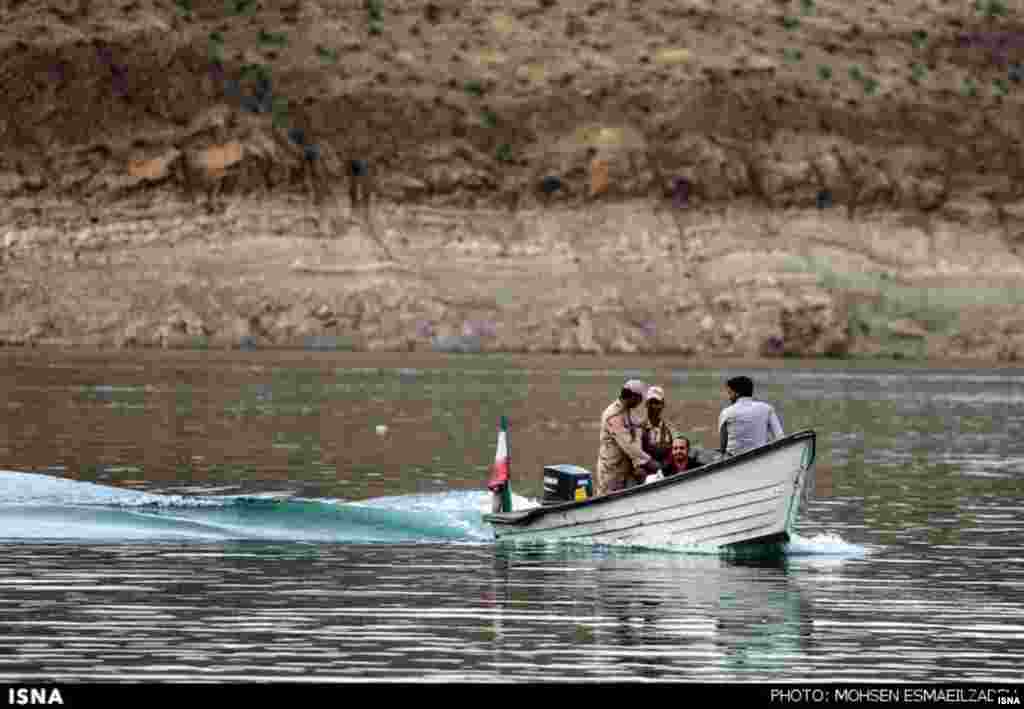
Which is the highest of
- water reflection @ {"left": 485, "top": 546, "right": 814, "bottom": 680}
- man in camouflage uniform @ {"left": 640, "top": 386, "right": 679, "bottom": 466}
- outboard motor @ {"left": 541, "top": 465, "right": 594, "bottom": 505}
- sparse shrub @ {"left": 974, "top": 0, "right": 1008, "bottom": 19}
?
sparse shrub @ {"left": 974, "top": 0, "right": 1008, "bottom": 19}

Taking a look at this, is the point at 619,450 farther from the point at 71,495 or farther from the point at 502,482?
the point at 71,495

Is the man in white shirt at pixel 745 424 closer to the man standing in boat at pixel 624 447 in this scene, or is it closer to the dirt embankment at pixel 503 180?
the man standing in boat at pixel 624 447

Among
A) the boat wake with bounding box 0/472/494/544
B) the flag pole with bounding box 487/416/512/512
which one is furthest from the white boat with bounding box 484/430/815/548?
the boat wake with bounding box 0/472/494/544

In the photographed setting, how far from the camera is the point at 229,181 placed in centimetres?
10044

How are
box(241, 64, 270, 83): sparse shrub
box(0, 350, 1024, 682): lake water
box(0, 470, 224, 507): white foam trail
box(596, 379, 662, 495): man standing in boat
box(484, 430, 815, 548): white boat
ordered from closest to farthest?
box(0, 350, 1024, 682): lake water, box(484, 430, 815, 548): white boat, box(596, 379, 662, 495): man standing in boat, box(0, 470, 224, 507): white foam trail, box(241, 64, 270, 83): sparse shrub

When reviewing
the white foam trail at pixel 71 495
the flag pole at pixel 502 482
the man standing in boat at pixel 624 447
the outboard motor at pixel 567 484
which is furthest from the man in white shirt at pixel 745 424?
the white foam trail at pixel 71 495

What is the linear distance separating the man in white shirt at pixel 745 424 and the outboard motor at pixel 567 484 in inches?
72.4

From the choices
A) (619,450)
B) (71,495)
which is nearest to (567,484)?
(619,450)

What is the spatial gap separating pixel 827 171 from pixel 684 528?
83.1m

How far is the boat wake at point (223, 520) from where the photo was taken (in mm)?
26188

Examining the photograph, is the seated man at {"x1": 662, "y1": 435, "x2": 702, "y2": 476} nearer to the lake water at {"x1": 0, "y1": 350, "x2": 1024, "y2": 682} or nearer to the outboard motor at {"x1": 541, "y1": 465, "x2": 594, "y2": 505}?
the outboard motor at {"x1": 541, "y1": 465, "x2": 594, "y2": 505}

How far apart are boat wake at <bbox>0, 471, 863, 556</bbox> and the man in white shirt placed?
119 centimetres

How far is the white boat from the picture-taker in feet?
81.9

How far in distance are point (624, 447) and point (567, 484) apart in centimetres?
99
